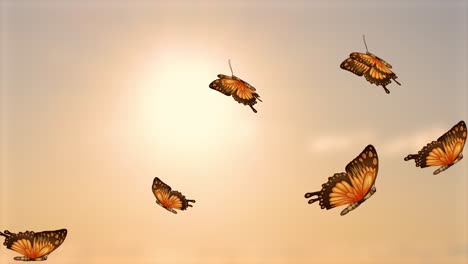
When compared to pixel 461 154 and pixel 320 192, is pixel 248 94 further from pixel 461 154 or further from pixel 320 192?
pixel 461 154

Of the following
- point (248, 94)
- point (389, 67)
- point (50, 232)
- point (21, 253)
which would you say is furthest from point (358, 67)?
point (21, 253)

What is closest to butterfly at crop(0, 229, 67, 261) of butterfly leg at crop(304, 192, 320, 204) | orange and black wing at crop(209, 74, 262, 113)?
orange and black wing at crop(209, 74, 262, 113)

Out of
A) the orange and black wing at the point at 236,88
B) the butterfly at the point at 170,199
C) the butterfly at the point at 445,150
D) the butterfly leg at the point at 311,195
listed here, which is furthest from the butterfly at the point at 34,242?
the butterfly at the point at 445,150

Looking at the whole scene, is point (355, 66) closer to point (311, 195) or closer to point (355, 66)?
point (355, 66)

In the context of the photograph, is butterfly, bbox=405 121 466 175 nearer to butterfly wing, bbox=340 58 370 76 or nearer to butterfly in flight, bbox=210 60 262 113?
butterfly wing, bbox=340 58 370 76

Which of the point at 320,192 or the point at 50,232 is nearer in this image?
the point at 320,192

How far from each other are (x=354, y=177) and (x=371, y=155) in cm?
65

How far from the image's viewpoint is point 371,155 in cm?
1260

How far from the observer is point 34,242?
52.3ft

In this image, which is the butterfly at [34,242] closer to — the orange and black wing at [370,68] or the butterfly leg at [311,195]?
the butterfly leg at [311,195]

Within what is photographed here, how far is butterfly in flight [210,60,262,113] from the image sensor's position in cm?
1566

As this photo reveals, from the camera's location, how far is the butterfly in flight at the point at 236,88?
51.4 feet

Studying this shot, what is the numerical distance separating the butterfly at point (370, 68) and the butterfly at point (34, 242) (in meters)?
9.42

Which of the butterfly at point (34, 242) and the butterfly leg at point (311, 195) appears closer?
the butterfly leg at point (311, 195)
